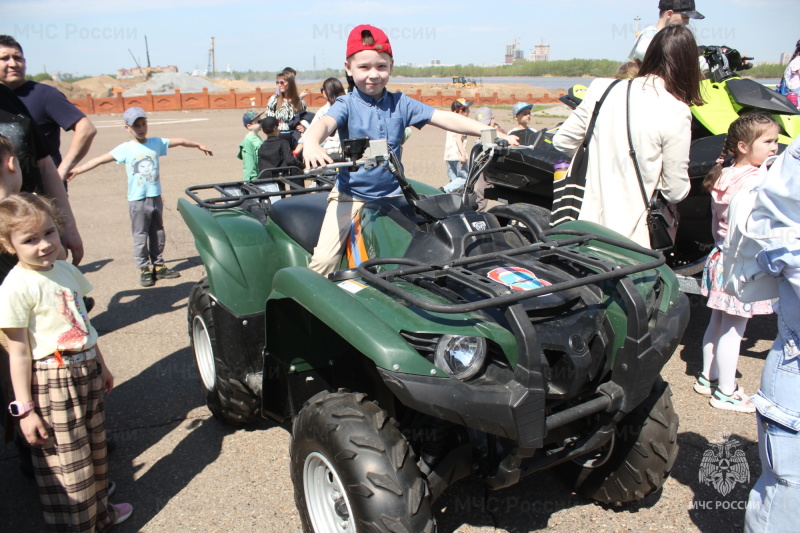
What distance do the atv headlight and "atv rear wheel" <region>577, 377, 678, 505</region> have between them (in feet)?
3.07

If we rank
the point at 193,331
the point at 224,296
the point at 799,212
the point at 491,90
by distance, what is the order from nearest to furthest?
the point at 799,212 < the point at 224,296 < the point at 193,331 < the point at 491,90

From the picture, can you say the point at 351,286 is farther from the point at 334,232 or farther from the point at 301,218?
the point at 301,218

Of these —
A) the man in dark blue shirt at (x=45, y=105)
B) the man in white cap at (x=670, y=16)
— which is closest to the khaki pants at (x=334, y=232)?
the man in dark blue shirt at (x=45, y=105)

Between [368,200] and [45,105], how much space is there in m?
2.50

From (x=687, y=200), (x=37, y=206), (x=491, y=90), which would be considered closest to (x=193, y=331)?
(x=37, y=206)

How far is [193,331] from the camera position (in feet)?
13.6

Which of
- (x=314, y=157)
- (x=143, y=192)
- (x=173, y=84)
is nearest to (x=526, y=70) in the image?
(x=173, y=84)

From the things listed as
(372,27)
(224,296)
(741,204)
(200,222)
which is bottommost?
(224,296)

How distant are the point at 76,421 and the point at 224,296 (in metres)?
0.98

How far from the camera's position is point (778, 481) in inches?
85.7

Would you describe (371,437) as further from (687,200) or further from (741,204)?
(687,200)

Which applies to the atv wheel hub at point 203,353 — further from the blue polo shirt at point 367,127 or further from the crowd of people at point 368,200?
the blue polo shirt at point 367,127

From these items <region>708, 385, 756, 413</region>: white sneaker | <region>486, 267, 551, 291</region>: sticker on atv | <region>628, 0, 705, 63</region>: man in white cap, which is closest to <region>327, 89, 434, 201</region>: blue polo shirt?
<region>486, 267, 551, 291</region>: sticker on atv

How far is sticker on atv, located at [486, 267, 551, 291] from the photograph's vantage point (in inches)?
98.1
